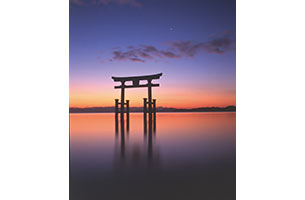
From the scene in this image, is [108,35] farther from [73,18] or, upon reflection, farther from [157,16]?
[157,16]

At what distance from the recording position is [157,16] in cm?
197

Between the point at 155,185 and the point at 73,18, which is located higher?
the point at 73,18

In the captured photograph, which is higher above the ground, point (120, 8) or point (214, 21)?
point (120, 8)

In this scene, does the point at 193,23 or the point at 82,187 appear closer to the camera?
the point at 82,187

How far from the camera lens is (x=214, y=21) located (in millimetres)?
1829
